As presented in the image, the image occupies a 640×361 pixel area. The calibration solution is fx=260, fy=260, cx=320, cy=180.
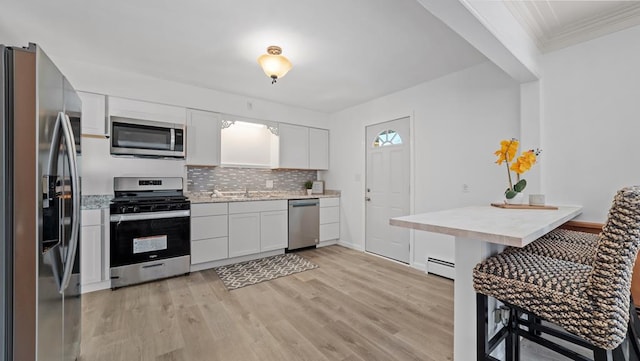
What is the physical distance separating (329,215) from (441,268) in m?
1.94

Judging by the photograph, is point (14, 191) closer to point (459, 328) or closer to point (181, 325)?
point (181, 325)

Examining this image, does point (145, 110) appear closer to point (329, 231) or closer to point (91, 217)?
point (91, 217)

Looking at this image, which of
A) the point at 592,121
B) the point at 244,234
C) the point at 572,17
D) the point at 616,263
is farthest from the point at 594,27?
the point at 244,234

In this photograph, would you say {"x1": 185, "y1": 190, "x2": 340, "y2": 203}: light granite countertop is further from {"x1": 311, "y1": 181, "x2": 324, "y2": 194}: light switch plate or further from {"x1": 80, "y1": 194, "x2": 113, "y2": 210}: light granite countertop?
{"x1": 80, "y1": 194, "x2": 113, "y2": 210}: light granite countertop

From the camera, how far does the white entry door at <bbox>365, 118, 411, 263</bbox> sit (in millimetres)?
3562

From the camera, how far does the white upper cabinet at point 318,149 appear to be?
181 inches

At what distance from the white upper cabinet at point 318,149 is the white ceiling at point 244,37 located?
1.40 meters

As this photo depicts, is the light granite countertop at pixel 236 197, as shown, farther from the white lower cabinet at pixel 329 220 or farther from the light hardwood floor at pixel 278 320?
the light hardwood floor at pixel 278 320

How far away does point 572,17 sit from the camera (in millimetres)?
2027

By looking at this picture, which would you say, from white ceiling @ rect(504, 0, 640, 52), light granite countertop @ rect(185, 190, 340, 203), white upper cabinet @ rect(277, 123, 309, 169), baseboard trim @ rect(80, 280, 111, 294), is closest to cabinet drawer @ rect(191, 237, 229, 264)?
light granite countertop @ rect(185, 190, 340, 203)

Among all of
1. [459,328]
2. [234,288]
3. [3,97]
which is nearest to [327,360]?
[459,328]

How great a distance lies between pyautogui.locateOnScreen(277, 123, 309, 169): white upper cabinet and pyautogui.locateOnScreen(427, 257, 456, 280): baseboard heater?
96.6 inches

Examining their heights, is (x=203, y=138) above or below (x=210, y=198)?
above

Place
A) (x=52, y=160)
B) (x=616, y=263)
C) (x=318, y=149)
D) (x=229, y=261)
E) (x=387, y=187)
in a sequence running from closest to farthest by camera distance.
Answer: (x=616, y=263)
(x=52, y=160)
(x=229, y=261)
(x=387, y=187)
(x=318, y=149)
